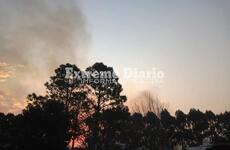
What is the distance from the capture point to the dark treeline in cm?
3903

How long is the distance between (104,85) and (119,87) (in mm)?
2622

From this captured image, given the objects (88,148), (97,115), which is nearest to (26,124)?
(97,115)

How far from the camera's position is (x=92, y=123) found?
6012cm

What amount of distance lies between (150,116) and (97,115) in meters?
51.5

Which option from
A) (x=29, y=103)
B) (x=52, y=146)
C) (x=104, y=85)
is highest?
(x=104, y=85)

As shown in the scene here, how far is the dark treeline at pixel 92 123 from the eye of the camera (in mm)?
39031

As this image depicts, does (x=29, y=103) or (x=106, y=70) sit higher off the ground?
(x=106, y=70)

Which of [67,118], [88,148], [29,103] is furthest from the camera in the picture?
[88,148]

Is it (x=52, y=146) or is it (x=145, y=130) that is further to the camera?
(x=145, y=130)

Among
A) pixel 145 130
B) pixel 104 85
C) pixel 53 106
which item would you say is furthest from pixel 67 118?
pixel 145 130

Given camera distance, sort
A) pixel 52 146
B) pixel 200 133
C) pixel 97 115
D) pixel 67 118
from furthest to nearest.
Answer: pixel 200 133 < pixel 97 115 < pixel 67 118 < pixel 52 146

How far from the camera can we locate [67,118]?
4122 cm

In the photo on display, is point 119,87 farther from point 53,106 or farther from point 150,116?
point 150,116

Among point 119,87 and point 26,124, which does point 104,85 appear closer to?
point 119,87
